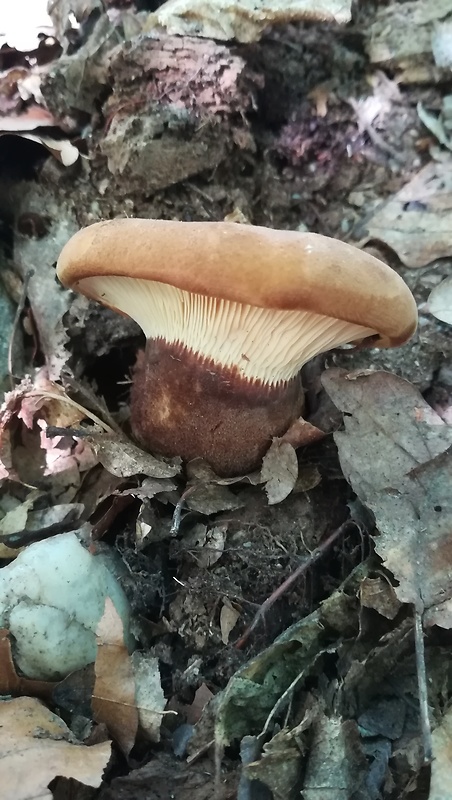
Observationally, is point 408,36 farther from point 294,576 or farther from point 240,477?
point 294,576

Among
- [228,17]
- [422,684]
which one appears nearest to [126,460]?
[422,684]

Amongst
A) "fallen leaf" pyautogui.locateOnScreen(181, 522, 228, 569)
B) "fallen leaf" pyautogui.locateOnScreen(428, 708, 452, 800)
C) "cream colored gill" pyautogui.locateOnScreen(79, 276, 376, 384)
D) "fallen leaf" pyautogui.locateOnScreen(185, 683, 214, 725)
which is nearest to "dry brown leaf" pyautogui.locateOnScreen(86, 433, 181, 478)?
"fallen leaf" pyautogui.locateOnScreen(181, 522, 228, 569)

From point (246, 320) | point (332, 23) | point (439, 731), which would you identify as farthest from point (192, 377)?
point (332, 23)

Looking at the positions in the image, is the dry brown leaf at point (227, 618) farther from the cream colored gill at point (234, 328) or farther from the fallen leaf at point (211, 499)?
the cream colored gill at point (234, 328)

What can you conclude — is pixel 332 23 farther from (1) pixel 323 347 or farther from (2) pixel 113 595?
(2) pixel 113 595

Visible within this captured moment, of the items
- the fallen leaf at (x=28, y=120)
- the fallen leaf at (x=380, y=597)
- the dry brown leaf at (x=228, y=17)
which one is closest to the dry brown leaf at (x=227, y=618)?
the fallen leaf at (x=380, y=597)

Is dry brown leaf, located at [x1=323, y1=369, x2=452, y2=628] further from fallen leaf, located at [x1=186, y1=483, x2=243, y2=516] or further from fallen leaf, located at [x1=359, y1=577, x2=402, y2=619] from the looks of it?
fallen leaf, located at [x1=186, y1=483, x2=243, y2=516]
